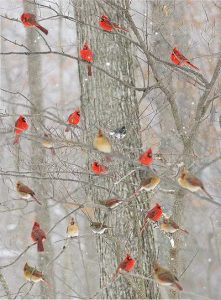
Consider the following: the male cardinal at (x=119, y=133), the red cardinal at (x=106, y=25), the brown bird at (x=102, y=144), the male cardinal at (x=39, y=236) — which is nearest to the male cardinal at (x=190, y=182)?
the brown bird at (x=102, y=144)

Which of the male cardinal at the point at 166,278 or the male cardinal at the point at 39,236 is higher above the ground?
the male cardinal at the point at 39,236

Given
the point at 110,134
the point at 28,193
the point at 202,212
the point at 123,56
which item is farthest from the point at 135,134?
the point at 202,212

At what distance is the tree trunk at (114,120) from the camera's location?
588 centimetres

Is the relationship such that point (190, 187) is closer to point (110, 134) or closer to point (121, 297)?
point (110, 134)

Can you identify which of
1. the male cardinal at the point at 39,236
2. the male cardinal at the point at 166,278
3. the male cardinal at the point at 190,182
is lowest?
the male cardinal at the point at 166,278

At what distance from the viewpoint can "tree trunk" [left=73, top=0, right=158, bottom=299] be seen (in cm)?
588

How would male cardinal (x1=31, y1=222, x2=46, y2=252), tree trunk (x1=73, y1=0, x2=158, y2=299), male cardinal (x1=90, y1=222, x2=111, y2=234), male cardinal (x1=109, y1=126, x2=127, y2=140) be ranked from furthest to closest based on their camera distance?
tree trunk (x1=73, y1=0, x2=158, y2=299) → male cardinal (x1=109, y1=126, x2=127, y2=140) → male cardinal (x1=90, y1=222, x2=111, y2=234) → male cardinal (x1=31, y1=222, x2=46, y2=252)

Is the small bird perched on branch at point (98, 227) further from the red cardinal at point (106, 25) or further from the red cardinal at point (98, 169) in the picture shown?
the red cardinal at point (106, 25)

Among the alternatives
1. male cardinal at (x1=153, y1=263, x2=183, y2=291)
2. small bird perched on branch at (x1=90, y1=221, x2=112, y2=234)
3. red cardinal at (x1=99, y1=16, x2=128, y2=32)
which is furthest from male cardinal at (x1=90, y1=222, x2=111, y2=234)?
red cardinal at (x1=99, y1=16, x2=128, y2=32)

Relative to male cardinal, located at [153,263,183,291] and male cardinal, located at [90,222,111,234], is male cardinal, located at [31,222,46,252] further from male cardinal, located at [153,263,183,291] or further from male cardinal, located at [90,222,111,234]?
male cardinal, located at [153,263,183,291]

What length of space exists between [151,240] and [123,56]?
1953mm

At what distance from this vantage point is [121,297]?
5957 millimetres

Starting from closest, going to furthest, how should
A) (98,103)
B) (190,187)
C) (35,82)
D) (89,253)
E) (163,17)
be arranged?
1. (190,187)
2. (98,103)
3. (163,17)
4. (35,82)
5. (89,253)

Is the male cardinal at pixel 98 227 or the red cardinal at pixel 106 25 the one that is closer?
the male cardinal at pixel 98 227
